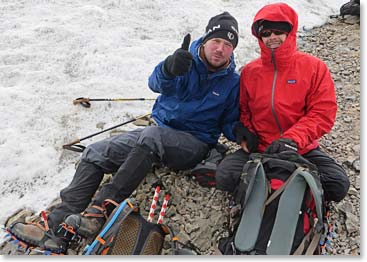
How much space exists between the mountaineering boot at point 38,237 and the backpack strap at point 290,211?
5.90 ft

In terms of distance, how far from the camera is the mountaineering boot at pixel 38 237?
10.8 feet

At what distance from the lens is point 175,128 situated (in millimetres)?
4180

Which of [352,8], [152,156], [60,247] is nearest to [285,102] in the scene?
[152,156]

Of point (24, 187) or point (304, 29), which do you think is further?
point (304, 29)

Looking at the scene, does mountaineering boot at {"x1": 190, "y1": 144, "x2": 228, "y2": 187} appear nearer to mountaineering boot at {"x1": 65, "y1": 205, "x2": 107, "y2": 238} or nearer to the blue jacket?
the blue jacket

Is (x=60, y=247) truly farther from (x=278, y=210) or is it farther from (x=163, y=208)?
(x=278, y=210)

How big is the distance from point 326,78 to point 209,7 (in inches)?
227

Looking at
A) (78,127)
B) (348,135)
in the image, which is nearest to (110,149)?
(78,127)

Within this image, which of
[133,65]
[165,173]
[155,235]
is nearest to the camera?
[155,235]

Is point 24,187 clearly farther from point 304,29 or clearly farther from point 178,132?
point 304,29

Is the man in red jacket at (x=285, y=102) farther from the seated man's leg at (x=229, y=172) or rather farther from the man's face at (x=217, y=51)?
the man's face at (x=217, y=51)

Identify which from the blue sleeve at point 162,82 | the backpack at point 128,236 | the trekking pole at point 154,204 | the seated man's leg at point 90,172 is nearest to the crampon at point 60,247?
the seated man's leg at point 90,172

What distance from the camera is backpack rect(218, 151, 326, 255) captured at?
2.95 metres

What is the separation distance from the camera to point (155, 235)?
3.30 meters
